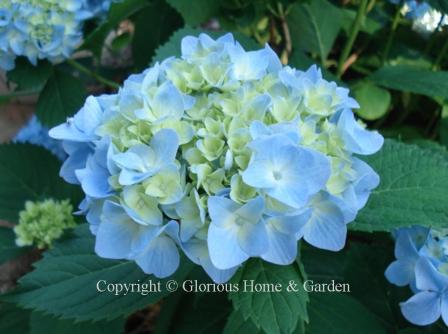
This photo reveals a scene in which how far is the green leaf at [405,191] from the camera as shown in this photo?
924mm

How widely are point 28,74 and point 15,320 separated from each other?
62 centimetres

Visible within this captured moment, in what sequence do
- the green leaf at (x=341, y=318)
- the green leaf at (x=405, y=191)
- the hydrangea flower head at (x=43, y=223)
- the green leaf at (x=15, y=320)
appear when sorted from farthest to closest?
the green leaf at (x=15, y=320)
the hydrangea flower head at (x=43, y=223)
the green leaf at (x=341, y=318)
the green leaf at (x=405, y=191)

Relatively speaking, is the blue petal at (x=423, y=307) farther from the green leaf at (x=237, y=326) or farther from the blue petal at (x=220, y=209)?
the blue petal at (x=220, y=209)

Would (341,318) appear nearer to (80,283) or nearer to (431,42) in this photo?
(80,283)

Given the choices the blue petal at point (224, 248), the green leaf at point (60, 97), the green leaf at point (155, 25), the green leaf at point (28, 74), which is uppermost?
the blue petal at point (224, 248)

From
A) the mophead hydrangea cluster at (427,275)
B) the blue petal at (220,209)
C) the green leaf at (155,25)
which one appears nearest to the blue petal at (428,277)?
the mophead hydrangea cluster at (427,275)

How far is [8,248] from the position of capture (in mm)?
1484

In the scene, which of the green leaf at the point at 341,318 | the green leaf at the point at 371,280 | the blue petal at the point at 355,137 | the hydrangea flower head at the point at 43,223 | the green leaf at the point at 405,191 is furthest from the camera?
the hydrangea flower head at the point at 43,223

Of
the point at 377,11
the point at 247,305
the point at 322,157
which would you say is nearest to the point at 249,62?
the point at 322,157

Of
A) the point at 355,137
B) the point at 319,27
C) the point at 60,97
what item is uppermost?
the point at 355,137

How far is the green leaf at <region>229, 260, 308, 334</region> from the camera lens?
82 cm

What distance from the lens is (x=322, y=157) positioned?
72 cm

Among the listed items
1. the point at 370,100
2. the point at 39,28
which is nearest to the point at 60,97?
the point at 39,28

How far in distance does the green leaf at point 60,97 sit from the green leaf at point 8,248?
315 mm
